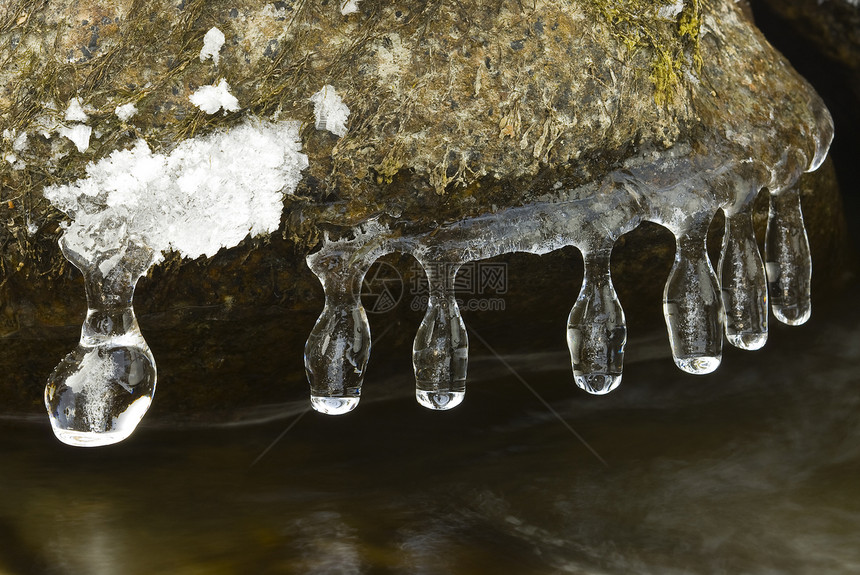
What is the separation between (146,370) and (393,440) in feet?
3.63

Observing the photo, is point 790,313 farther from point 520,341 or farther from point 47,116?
point 47,116

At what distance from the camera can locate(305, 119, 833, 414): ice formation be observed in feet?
6.99

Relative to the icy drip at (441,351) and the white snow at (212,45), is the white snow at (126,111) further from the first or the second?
the icy drip at (441,351)

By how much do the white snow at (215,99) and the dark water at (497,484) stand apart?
3.81ft

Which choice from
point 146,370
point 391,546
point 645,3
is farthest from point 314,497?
point 645,3

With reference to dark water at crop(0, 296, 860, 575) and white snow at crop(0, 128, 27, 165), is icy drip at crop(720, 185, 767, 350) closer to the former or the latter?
dark water at crop(0, 296, 860, 575)

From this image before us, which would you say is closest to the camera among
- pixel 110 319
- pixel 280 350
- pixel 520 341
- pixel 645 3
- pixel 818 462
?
pixel 110 319

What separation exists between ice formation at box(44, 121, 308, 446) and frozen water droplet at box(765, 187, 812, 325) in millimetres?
1612

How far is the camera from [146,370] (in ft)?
6.37

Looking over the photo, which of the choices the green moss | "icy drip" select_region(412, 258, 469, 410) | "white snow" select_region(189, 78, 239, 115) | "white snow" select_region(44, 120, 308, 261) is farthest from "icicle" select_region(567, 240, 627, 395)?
"white snow" select_region(189, 78, 239, 115)

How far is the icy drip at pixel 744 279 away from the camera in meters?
2.38

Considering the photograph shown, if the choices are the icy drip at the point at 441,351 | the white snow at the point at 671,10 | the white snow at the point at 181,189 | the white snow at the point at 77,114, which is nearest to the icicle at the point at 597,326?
the icy drip at the point at 441,351

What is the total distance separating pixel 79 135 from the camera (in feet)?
6.84

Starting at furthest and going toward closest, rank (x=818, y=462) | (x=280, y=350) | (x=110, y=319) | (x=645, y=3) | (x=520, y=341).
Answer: (x=520, y=341), (x=280, y=350), (x=818, y=462), (x=645, y=3), (x=110, y=319)
